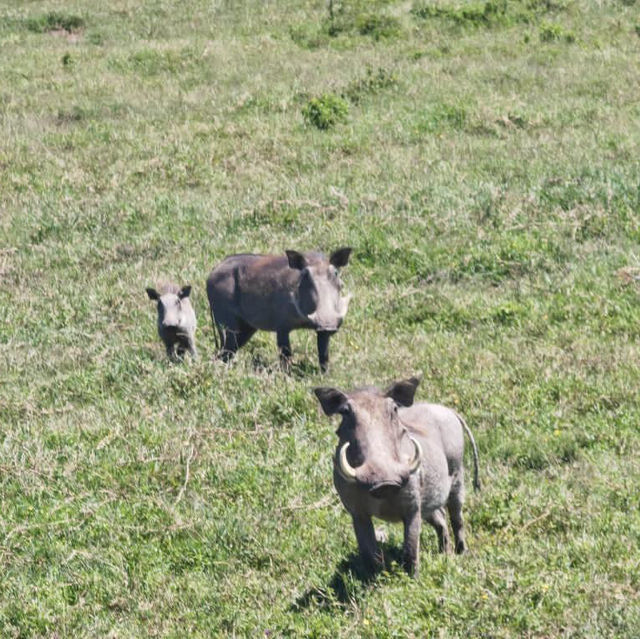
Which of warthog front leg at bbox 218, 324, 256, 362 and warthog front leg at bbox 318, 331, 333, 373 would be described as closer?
warthog front leg at bbox 318, 331, 333, 373

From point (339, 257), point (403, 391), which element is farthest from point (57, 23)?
point (403, 391)

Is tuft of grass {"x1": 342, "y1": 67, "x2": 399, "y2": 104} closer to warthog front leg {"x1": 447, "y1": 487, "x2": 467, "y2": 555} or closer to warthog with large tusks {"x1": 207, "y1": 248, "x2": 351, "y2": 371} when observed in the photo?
warthog with large tusks {"x1": 207, "y1": 248, "x2": 351, "y2": 371}

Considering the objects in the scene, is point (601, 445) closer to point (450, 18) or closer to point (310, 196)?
point (310, 196)

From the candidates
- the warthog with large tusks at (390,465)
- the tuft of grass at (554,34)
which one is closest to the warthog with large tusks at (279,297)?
the warthog with large tusks at (390,465)

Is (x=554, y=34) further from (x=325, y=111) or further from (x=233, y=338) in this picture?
(x=233, y=338)

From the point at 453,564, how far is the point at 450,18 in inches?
901

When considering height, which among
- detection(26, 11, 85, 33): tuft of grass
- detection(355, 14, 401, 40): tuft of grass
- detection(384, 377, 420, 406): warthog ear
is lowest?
detection(355, 14, 401, 40): tuft of grass

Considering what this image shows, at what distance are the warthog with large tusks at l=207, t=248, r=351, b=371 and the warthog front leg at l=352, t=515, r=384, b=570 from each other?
4.32 metres

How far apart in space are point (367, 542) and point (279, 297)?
5.44m

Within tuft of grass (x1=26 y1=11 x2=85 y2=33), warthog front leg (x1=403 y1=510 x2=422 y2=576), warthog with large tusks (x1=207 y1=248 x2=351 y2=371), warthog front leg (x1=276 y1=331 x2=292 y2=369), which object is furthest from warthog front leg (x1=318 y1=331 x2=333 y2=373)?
tuft of grass (x1=26 y1=11 x2=85 y2=33)

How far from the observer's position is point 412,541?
6691 mm

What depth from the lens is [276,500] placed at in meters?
8.48

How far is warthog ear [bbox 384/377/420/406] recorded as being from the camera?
6746mm

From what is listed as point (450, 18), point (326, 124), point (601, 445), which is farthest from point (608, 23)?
point (601, 445)
